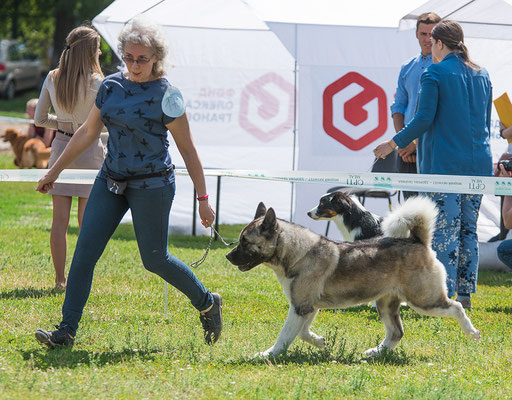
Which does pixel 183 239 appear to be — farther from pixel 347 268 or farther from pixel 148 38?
pixel 148 38

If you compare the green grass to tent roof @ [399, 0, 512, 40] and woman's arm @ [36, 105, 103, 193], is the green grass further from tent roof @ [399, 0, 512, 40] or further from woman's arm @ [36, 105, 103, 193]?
tent roof @ [399, 0, 512, 40]

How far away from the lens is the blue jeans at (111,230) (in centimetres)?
439

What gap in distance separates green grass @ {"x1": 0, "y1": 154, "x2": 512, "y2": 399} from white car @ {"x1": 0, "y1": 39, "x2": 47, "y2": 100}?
89.0ft

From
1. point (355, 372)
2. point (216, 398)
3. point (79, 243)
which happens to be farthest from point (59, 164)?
point (355, 372)

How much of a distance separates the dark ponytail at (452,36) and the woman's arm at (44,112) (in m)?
3.16

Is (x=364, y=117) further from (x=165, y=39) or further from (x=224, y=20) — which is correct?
(x=165, y=39)

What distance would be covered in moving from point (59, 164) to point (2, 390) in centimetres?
146

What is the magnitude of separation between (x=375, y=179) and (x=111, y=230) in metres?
2.35

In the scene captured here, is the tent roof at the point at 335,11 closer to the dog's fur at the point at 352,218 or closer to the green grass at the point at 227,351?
the dog's fur at the point at 352,218

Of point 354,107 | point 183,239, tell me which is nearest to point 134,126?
point 183,239

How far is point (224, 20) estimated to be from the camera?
36.3 feet

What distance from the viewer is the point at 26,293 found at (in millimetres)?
6320

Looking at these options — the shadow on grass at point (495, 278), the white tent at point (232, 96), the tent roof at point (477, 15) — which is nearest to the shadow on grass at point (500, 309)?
the shadow on grass at point (495, 278)

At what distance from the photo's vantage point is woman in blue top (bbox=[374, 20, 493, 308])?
5.75 m
